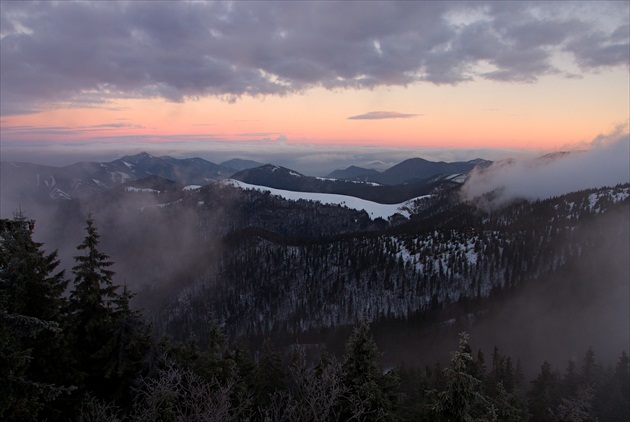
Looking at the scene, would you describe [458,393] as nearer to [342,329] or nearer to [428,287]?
[342,329]

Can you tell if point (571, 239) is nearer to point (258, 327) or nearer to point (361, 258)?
point (361, 258)

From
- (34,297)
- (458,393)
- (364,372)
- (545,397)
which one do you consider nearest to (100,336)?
(34,297)

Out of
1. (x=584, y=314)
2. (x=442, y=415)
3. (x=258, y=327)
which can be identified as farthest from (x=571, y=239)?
(x=442, y=415)

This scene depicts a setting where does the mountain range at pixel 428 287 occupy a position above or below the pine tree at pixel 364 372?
below

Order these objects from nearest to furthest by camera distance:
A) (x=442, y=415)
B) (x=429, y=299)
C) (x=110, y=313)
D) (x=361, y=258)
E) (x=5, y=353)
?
1. (x=5, y=353)
2. (x=442, y=415)
3. (x=110, y=313)
4. (x=429, y=299)
5. (x=361, y=258)

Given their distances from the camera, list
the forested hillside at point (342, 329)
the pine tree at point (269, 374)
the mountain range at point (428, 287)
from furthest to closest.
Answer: the mountain range at point (428, 287), the pine tree at point (269, 374), the forested hillside at point (342, 329)

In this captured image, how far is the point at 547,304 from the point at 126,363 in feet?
495

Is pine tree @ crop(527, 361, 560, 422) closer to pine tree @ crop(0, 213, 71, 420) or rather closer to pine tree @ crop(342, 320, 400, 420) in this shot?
pine tree @ crop(342, 320, 400, 420)

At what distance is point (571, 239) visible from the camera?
163m

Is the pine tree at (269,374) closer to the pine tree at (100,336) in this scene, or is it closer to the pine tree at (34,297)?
the pine tree at (100,336)

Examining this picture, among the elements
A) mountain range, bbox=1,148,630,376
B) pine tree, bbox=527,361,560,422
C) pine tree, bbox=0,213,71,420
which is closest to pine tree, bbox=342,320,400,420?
pine tree, bbox=0,213,71,420

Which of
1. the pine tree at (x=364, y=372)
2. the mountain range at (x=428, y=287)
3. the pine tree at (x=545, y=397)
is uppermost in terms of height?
the pine tree at (x=364, y=372)

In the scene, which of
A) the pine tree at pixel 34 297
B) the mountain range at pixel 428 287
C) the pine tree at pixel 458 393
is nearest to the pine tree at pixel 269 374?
the pine tree at pixel 34 297

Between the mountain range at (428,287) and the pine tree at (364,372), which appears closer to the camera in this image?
the pine tree at (364,372)
